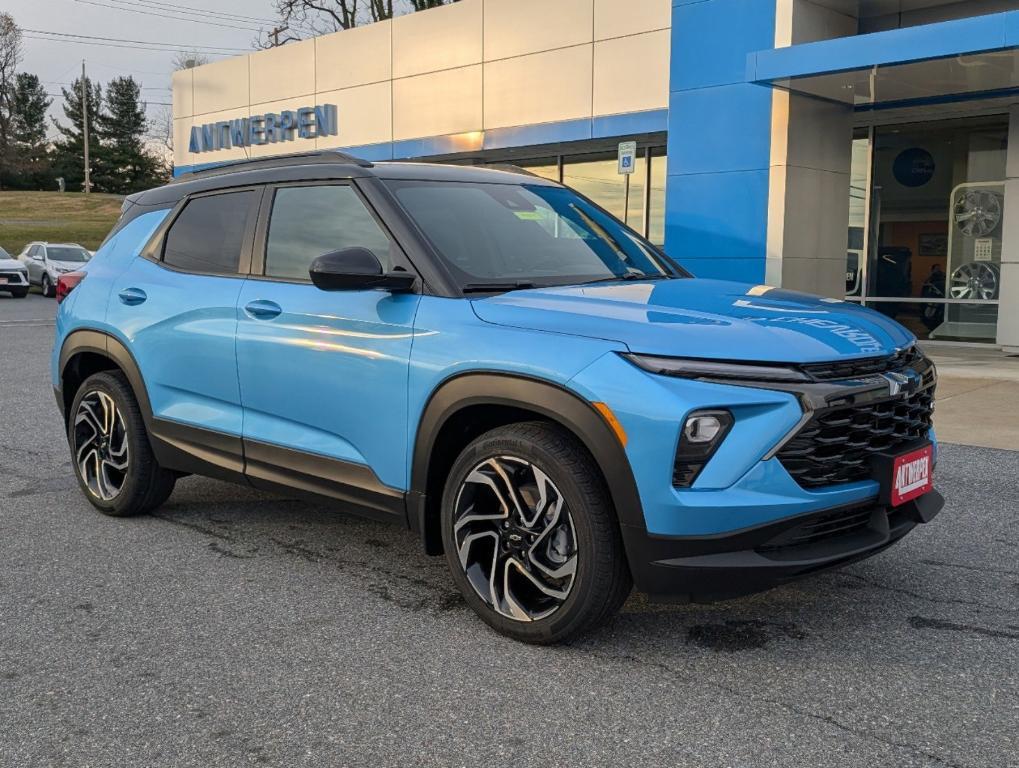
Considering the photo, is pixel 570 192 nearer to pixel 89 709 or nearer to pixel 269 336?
pixel 269 336

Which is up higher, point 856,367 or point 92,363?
point 856,367

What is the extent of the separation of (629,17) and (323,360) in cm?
1478

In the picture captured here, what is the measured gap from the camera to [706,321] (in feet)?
11.1

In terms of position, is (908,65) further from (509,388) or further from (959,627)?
(509,388)

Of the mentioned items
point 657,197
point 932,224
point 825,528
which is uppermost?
point 657,197

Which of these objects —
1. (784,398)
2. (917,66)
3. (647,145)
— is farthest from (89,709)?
(647,145)

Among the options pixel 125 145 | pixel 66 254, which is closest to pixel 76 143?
pixel 125 145

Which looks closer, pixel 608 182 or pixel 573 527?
pixel 573 527

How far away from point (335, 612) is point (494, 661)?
2.61ft

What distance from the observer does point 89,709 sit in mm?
3168

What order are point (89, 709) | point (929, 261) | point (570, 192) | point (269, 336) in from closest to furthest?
1. point (89, 709)
2. point (269, 336)
3. point (570, 192)
4. point (929, 261)

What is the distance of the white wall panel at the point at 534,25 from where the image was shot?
59.8 feet

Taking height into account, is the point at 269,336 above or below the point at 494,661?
above

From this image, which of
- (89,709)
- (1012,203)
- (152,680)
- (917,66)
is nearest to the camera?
(89,709)
